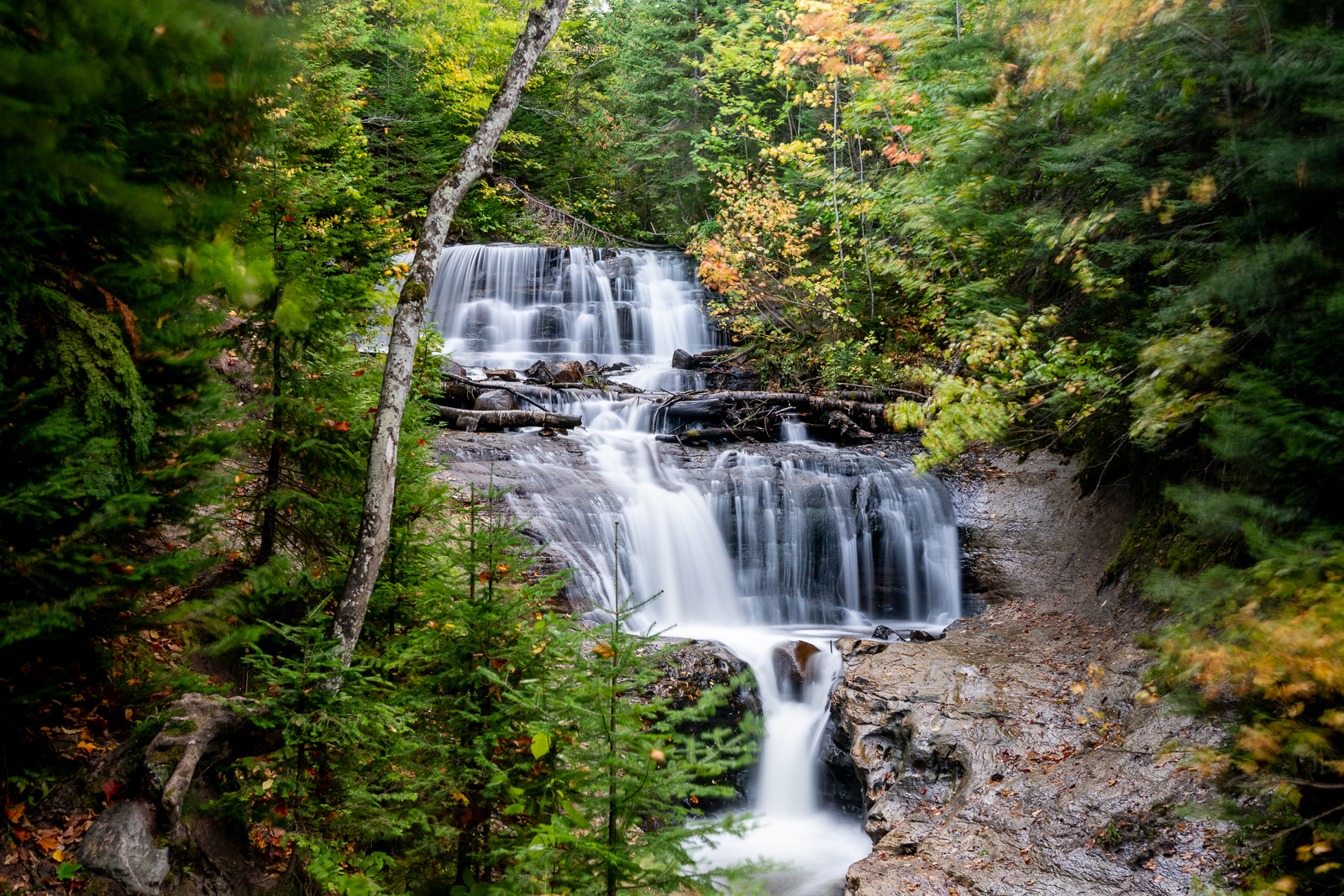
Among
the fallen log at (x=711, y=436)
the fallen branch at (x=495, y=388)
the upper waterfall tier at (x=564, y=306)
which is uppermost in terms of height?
the upper waterfall tier at (x=564, y=306)

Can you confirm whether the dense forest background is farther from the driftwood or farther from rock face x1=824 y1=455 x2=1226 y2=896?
the driftwood

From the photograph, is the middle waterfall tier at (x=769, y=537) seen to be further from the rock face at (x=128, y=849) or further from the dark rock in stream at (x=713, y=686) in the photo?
the rock face at (x=128, y=849)

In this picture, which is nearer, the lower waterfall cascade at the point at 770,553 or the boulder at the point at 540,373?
the lower waterfall cascade at the point at 770,553

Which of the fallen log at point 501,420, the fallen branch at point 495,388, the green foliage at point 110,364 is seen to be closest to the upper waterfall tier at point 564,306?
the fallen branch at point 495,388

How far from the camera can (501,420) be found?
39.0 feet

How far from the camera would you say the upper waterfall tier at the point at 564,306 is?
1833 centimetres

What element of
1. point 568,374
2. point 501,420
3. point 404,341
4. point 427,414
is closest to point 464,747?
point 404,341

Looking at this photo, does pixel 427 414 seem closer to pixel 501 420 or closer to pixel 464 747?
pixel 464 747

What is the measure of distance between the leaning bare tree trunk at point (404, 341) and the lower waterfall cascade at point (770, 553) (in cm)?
312

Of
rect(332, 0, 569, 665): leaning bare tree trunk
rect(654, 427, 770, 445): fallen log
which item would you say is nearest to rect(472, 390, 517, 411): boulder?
rect(654, 427, 770, 445): fallen log

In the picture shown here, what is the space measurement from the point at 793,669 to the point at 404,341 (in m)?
5.23

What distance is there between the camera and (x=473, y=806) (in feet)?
A: 12.5

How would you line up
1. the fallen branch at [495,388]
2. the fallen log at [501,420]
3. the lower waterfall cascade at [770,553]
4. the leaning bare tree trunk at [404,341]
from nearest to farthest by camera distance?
the leaning bare tree trunk at [404,341] → the lower waterfall cascade at [770,553] → the fallen log at [501,420] → the fallen branch at [495,388]

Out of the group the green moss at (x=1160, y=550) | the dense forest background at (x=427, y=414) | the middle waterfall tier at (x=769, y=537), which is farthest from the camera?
the middle waterfall tier at (x=769, y=537)
